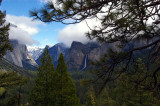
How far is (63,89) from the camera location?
9.86m

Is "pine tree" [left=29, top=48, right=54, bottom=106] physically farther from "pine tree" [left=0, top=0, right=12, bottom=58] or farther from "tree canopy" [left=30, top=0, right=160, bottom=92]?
"tree canopy" [left=30, top=0, right=160, bottom=92]

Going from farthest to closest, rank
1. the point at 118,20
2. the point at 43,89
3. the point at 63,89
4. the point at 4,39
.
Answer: the point at 43,89
the point at 63,89
the point at 4,39
the point at 118,20

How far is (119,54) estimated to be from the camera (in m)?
3.00

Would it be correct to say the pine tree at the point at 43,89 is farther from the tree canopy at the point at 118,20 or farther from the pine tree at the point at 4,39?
the tree canopy at the point at 118,20

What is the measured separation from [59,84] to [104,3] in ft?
28.2

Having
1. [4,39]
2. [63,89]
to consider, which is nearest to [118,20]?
[4,39]

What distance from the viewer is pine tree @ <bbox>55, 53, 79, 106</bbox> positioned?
9.73m

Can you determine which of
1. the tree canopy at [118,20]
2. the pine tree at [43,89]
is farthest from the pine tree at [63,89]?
the tree canopy at [118,20]

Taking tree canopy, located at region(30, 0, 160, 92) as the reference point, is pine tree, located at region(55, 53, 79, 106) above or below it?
below

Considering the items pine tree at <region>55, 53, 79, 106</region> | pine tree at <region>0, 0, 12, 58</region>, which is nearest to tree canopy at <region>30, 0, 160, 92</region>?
pine tree at <region>0, 0, 12, 58</region>

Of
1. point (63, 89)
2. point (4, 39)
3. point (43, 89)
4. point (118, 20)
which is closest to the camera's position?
point (118, 20)

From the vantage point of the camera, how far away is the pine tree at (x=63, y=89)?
9.73 m

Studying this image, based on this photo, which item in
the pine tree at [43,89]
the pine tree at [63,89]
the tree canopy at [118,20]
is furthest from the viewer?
the pine tree at [43,89]

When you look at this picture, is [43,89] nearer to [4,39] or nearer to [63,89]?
[63,89]
